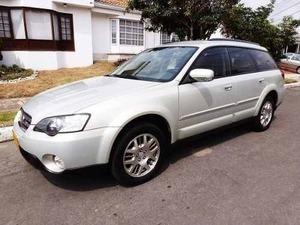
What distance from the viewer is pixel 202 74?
12.3ft

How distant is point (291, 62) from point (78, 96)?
62.1 feet

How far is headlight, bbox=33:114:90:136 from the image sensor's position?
296 cm

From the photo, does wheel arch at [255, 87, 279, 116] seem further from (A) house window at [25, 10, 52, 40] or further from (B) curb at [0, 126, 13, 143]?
(A) house window at [25, 10, 52, 40]

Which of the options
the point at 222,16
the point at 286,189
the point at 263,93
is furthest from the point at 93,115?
the point at 222,16

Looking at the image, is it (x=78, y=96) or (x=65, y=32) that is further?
(x=65, y=32)

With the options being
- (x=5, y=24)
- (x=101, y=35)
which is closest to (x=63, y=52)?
(x=5, y=24)

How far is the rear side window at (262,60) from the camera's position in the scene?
5.28 metres

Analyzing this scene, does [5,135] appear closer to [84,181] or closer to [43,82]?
[84,181]

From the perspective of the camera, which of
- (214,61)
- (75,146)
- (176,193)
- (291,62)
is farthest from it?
(291,62)

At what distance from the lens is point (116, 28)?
17.9m

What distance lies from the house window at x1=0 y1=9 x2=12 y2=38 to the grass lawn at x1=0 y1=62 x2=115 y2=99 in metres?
2.41

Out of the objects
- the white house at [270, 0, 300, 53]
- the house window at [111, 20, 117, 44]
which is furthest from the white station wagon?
the white house at [270, 0, 300, 53]

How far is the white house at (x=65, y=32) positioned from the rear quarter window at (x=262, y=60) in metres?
11.3

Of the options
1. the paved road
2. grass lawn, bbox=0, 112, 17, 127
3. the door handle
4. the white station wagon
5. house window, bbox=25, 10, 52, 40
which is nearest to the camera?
the paved road
